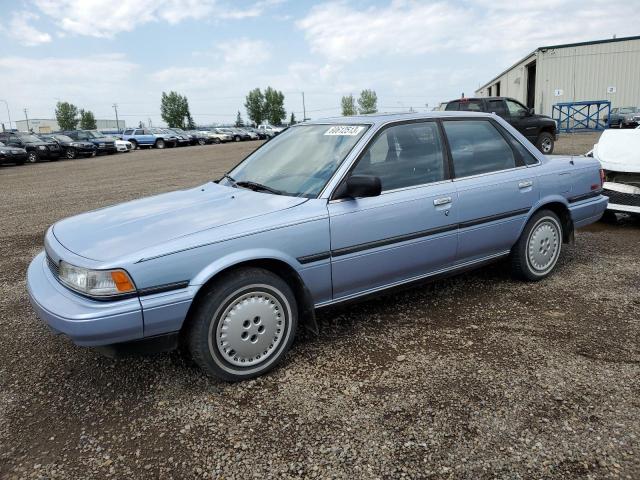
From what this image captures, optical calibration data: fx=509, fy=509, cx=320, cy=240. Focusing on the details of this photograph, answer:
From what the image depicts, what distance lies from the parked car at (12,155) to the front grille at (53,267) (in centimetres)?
2252

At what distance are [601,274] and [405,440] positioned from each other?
3.18 metres

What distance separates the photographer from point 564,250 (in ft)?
18.1

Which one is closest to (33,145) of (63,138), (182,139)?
(63,138)

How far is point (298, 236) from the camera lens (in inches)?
120

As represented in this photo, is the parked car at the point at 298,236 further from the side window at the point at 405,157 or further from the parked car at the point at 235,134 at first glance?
the parked car at the point at 235,134

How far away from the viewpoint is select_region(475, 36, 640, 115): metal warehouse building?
31031 mm

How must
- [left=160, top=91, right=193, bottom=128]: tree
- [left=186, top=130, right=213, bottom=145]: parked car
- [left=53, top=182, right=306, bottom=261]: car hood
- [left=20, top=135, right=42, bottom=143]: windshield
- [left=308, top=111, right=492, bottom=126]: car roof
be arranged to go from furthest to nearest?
[left=160, top=91, right=193, bottom=128]: tree → [left=186, top=130, right=213, bottom=145]: parked car → [left=20, top=135, right=42, bottom=143]: windshield → [left=308, top=111, right=492, bottom=126]: car roof → [left=53, top=182, right=306, bottom=261]: car hood

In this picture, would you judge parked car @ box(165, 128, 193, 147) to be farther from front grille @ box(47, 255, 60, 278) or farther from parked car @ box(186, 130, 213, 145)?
front grille @ box(47, 255, 60, 278)

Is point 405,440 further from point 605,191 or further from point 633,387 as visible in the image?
point 605,191

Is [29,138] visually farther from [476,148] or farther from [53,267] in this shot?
[476,148]

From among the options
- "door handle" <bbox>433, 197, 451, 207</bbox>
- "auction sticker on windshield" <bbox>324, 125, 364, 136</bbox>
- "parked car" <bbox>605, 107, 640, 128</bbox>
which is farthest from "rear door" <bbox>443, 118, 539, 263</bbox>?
"parked car" <bbox>605, 107, 640, 128</bbox>

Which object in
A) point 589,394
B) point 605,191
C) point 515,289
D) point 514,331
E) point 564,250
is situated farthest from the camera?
point 605,191

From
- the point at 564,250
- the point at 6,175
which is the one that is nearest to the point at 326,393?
the point at 564,250

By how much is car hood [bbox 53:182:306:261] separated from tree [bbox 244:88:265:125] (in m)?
87.6
